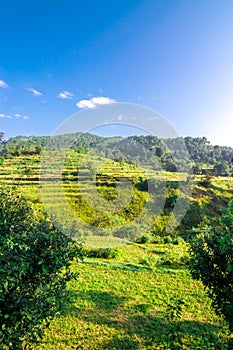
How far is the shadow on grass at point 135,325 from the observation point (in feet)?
15.6

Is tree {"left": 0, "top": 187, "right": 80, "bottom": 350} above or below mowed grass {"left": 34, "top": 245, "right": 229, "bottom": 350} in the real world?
above

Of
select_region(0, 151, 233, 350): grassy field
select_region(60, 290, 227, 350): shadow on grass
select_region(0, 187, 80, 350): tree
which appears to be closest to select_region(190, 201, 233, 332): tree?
select_region(0, 151, 233, 350): grassy field

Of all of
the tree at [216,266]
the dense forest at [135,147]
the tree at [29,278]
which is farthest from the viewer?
the dense forest at [135,147]

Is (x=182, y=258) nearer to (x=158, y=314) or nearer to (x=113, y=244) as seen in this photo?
(x=113, y=244)

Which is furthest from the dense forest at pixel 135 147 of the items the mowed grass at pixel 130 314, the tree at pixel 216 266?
the tree at pixel 216 266

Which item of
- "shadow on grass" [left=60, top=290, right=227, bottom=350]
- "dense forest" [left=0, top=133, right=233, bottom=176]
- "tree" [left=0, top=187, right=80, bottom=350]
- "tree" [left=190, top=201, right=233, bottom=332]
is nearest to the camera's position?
"tree" [left=0, top=187, right=80, bottom=350]

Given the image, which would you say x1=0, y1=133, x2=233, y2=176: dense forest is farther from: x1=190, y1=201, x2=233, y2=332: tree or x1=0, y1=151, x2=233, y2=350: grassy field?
x1=190, y1=201, x2=233, y2=332: tree

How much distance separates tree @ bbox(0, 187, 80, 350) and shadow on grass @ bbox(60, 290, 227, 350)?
2354mm

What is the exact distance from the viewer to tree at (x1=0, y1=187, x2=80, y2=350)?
2.64m

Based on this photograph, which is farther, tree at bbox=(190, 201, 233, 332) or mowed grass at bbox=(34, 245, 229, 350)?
mowed grass at bbox=(34, 245, 229, 350)

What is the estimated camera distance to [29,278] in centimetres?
314

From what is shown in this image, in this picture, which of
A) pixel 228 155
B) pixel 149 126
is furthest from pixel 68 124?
pixel 228 155

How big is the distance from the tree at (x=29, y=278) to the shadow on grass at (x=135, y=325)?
2354 mm

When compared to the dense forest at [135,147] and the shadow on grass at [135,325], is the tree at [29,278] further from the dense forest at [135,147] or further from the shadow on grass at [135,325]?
the dense forest at [135,147]
